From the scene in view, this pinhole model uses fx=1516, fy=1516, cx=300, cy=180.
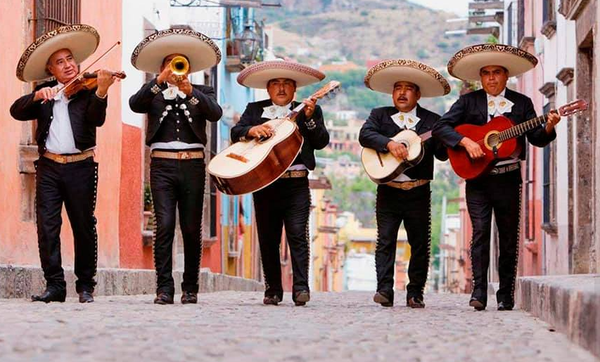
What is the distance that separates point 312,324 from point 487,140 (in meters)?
3.15

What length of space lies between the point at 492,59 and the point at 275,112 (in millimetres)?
1839

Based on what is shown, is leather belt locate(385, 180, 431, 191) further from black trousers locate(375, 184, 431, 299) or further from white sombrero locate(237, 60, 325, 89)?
white sombrero locate(237, 60, 325, 89)

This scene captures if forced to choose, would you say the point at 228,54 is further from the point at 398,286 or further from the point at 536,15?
the point at 398,286

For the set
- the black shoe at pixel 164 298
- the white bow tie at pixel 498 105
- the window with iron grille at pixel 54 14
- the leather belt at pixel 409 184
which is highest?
the window with iron grille at pixel 54 14

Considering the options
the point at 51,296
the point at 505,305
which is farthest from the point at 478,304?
the point at 51,296

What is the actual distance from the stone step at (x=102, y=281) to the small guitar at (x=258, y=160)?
87.7 inches

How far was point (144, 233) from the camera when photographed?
22234mm

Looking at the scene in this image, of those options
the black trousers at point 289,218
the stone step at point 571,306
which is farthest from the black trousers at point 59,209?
the stone step at point 571,306

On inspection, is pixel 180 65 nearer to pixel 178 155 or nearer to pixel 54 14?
pixel 178 155

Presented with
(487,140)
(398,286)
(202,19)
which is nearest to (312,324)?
(487,140)

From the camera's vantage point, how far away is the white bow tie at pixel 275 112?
1252 cm

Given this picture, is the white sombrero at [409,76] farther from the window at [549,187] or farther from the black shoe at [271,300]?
the window at [549,187]

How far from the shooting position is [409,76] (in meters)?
12.8

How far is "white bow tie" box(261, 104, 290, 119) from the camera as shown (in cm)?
1252
